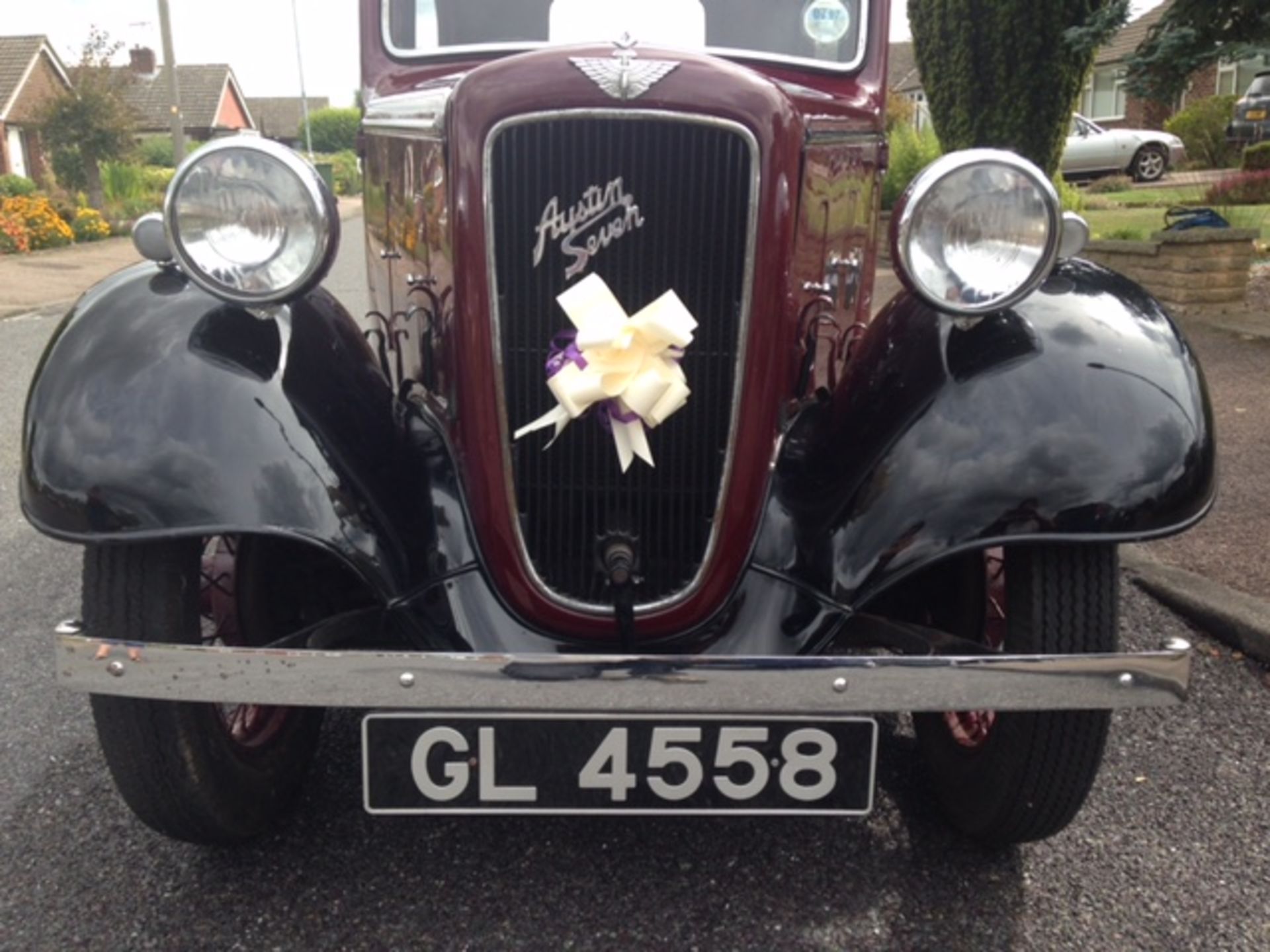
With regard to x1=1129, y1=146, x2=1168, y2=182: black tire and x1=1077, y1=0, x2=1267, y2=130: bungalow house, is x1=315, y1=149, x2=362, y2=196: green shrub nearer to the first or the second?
x1=1077, y1=0, x2=1267, y2=130: bungalow house

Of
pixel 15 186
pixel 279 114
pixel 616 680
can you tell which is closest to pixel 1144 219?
pixel 616 680

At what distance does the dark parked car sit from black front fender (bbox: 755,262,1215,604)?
20392mm

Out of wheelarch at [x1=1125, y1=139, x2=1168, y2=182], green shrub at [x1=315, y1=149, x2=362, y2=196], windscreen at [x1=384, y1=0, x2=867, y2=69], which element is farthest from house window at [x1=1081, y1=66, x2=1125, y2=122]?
windscreen at [x1=384, y1=0, x2=867, y2=69]

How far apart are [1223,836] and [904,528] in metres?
1.01

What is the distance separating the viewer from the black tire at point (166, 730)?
198 cm

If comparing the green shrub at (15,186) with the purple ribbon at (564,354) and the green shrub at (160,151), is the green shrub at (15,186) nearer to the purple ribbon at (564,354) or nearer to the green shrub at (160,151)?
the green shrub at (160,151)

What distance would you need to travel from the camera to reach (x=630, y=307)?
6.78 feet

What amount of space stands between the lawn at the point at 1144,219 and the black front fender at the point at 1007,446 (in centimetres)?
745

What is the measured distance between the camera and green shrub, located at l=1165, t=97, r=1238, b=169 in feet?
70.0

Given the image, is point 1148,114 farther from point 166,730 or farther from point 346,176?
point 166,730

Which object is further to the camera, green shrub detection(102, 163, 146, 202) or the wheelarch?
green shrub detection(102, 163, 146, 202)

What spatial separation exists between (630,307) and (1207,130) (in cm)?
2377

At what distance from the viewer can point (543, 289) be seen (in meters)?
2.05

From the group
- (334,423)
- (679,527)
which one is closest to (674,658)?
(679,527)
